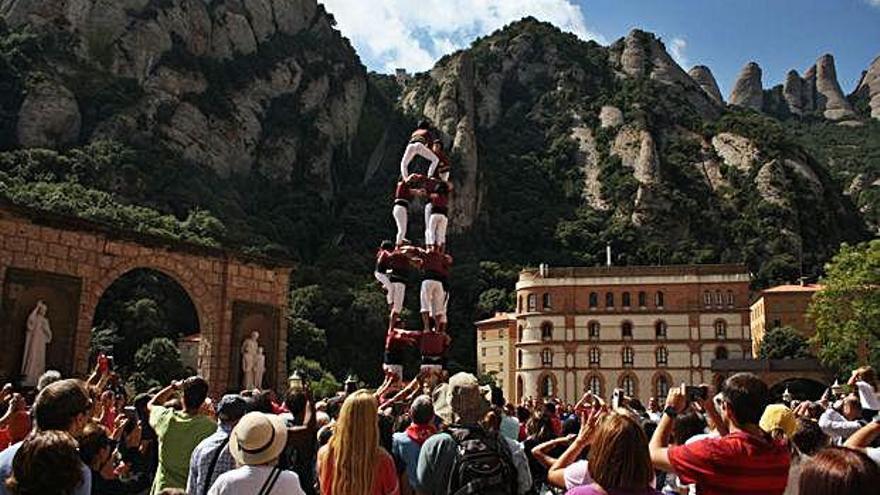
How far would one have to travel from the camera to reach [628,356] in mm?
57531

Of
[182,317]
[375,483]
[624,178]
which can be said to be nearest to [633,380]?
[182,317]

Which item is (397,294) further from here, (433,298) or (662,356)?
(662,356)

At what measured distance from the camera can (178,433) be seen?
219 inches

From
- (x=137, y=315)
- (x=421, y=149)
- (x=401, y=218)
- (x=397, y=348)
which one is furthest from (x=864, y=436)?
(x=137, y=315)

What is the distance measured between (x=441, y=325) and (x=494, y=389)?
805 centimetres

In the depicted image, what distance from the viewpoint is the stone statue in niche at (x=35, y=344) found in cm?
1675

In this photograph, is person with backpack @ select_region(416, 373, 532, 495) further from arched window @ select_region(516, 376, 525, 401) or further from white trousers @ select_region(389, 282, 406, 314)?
arched window @ select_region(516, 376, 525, 401)

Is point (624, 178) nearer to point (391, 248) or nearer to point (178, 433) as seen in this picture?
point (391, 248)

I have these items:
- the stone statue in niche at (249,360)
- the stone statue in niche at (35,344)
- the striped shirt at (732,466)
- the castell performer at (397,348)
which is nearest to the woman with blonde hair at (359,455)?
the striped shirt at (732,466)

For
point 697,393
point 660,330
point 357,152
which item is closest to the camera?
point 697,393

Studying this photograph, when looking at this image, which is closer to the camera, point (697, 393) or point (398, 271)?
point (697, 393)

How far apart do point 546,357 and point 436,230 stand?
43919mm

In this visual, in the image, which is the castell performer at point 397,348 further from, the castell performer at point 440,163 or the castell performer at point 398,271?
the castell performer at point 440,163

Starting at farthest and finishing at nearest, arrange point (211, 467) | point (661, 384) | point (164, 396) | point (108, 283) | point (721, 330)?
point (661, 384), point (721, 330), point (108, 283), point (164, 396), point (211, 467)
